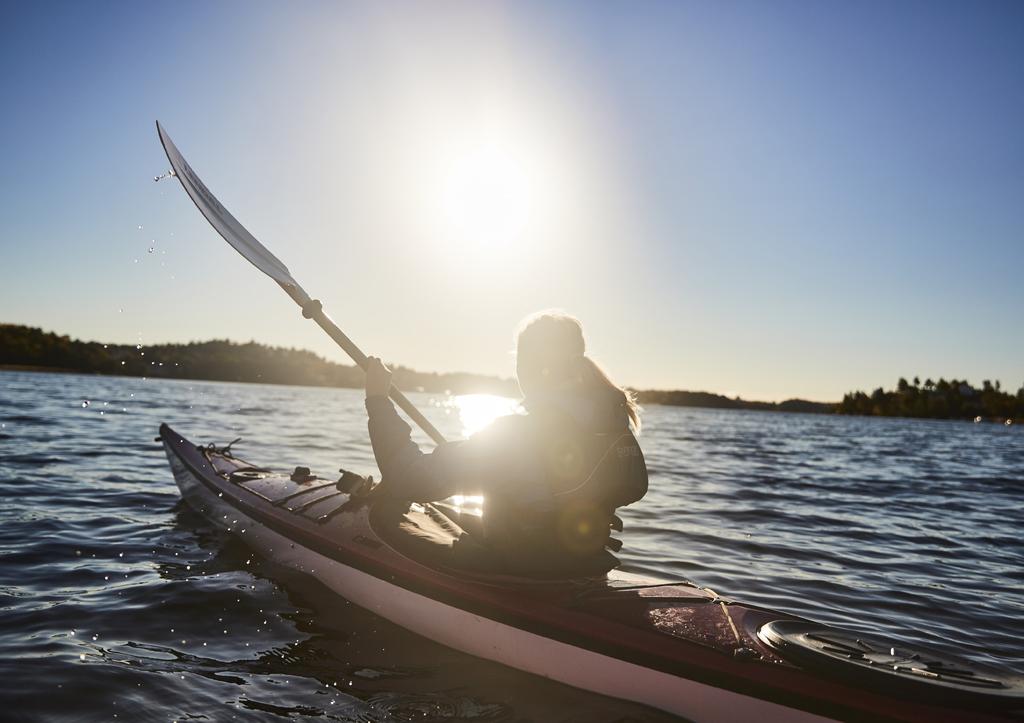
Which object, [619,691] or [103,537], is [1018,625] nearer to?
[619,691]

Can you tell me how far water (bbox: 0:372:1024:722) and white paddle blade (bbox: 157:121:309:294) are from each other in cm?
276

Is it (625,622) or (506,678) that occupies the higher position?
(625,622)

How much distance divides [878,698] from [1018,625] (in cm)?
387

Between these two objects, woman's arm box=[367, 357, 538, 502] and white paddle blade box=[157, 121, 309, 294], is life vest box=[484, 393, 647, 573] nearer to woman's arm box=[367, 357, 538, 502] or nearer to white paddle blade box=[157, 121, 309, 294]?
woman's arm box=[367, 357, 538, 502]

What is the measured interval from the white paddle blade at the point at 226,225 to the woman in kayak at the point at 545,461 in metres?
2.70

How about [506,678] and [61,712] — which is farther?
[506,678]

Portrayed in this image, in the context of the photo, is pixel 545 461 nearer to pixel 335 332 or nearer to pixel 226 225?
pixel 335 332

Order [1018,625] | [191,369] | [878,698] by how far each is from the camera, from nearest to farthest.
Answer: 1. [878,698]
2. [1018,625]
3. [191,369]

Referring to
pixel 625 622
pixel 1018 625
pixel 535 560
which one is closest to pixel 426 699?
pixel 535 560

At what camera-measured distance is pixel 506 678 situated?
3799 millimetres

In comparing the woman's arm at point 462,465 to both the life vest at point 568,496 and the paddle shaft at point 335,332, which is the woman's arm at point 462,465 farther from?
the paddle shaft at point 335,332

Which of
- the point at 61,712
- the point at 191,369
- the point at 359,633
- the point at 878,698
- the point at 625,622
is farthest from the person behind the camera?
the point at 191,369

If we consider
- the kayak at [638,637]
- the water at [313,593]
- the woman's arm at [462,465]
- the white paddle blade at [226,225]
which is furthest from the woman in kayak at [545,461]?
the white paddle blade at [226,225]

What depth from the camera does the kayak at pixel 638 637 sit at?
109 inches
